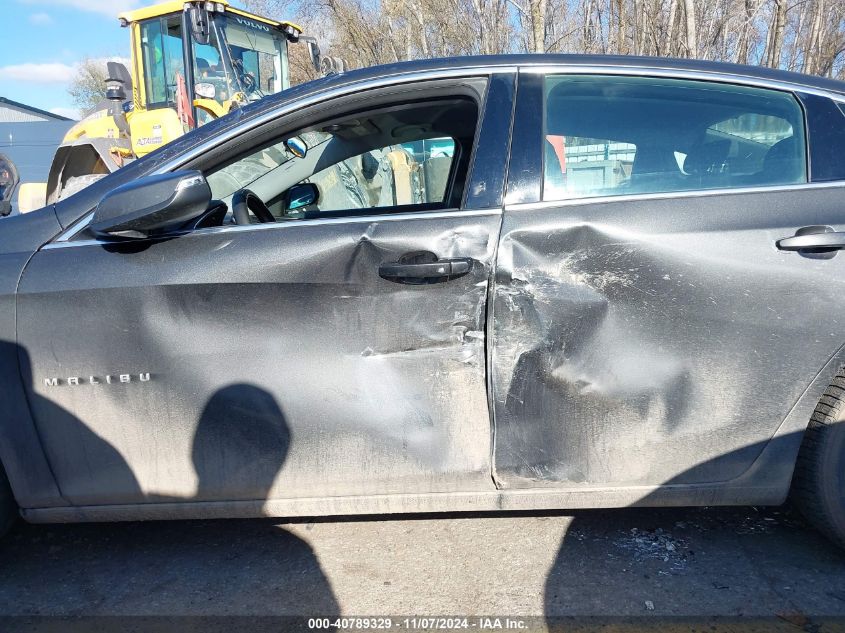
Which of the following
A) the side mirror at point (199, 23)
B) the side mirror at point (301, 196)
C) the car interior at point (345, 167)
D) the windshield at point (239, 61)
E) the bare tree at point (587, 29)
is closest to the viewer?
the car interior at point (345, 167)

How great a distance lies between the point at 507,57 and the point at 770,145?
939 millimetres

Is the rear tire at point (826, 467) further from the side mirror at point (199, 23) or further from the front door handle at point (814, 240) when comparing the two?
the side mirror at point (199, 23)

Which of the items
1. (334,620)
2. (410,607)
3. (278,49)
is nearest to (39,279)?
(334,620)

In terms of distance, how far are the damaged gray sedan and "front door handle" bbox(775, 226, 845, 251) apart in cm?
1

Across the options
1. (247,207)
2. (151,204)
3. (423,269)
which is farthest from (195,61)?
(423,269)

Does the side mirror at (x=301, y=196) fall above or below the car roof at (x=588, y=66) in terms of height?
below

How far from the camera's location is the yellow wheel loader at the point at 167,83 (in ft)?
25.0

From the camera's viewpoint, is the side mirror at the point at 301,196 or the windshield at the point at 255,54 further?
the windshield at the point at 255,54

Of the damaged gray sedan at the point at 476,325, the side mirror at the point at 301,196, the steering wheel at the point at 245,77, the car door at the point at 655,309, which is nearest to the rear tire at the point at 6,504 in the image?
the damaged gray sedan at the point at 476,325

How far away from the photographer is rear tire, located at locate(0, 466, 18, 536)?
2.19 meters

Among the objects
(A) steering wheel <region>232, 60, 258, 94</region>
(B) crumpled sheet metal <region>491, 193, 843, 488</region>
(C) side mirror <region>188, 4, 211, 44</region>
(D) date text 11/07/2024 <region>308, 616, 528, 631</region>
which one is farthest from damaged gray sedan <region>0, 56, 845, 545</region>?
(A) steering wheel <region>232, 60, 258, 94</region>

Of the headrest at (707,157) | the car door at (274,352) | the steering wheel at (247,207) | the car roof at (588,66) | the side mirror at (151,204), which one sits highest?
the car roof at (588,66)

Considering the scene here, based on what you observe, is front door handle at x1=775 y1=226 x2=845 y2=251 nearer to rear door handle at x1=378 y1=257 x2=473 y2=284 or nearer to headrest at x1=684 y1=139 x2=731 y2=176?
headrest at x1=684 y1=139 x2=731 y2=176

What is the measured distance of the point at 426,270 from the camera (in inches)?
78.5
